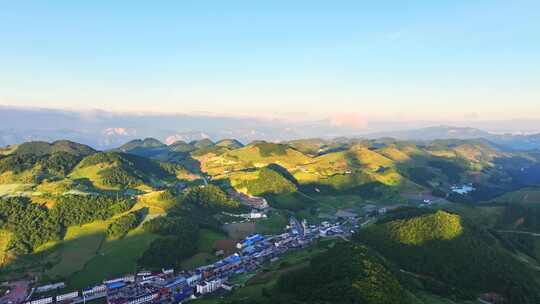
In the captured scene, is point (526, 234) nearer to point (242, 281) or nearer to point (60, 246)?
point (242, 281)

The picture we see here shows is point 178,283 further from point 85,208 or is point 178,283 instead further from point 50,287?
point 85,208

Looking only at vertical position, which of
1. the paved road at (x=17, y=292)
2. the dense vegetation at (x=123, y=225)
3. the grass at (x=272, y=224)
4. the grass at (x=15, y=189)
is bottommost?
the grass at (x=272, y=224)

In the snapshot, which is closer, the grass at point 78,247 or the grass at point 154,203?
the grass at point 78,247

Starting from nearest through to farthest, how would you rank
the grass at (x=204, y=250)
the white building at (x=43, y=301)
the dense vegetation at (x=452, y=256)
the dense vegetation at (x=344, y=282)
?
the dense vegetation at (x=344, y=282), the white building at (x=43, y=301), the dense vegetation at (x=452, y=256), the grass at (x=204, y=250)

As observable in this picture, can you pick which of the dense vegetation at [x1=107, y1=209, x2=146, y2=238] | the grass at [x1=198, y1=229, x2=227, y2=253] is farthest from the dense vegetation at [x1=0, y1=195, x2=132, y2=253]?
the grass at [x1=198, y1=229, x2=227, y2=253]

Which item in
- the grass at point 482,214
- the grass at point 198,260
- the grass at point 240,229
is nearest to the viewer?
the grass at point 198,260

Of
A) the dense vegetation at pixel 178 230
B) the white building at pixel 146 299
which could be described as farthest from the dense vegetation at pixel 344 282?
the dense vegetation at pixel 178 230

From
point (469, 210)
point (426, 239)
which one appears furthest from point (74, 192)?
point (469, 210)

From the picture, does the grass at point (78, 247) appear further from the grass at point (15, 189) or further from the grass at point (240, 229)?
the grass at point (240, 229)
